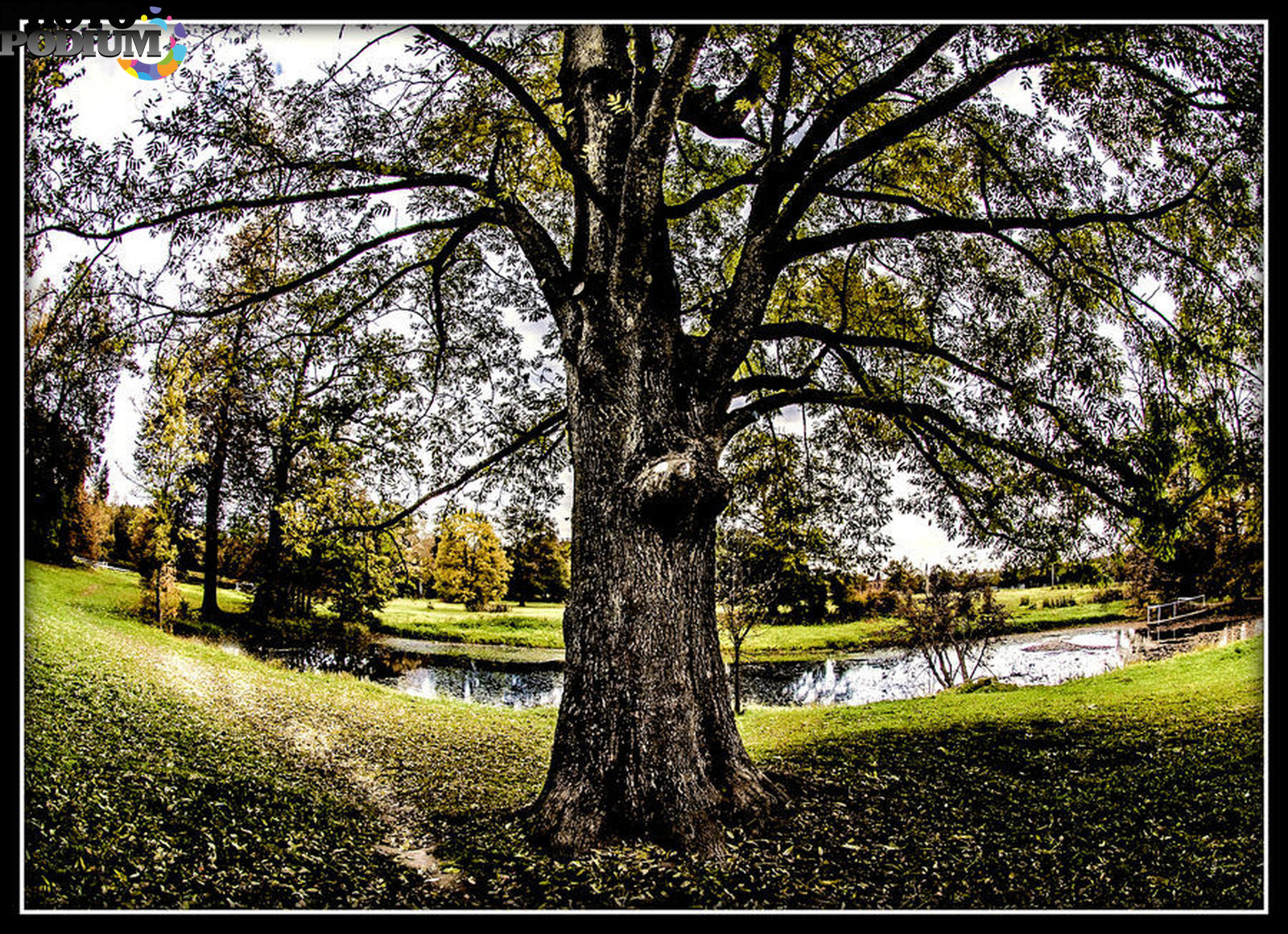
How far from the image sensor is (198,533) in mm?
8875

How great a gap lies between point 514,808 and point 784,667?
50.7 ft

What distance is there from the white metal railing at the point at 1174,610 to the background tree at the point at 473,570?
1565 cm

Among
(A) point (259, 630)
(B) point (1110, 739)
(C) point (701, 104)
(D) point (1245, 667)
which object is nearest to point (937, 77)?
(C) point (701, 104)

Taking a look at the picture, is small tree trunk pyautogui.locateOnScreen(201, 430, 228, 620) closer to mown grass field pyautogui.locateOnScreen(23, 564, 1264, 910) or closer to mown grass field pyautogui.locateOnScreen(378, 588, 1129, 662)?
mown grass field pyautogui.locateOnScreen(23, 564, 1264, 910)

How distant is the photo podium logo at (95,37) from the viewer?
3713 millimetres

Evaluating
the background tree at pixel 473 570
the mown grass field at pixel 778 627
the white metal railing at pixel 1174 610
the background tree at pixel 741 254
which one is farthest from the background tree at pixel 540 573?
the white metal railing at pixel 1174 610

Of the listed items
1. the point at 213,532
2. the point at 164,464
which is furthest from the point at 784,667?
the point at 164,464

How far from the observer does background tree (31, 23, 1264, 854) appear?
446cm

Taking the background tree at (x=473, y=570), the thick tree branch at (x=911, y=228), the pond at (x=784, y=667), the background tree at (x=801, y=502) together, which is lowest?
the pond at (x=784, y=667)

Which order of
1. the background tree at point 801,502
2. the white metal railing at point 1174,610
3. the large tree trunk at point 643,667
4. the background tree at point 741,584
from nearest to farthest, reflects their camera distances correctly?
the large tree trunk at point 643,667, the background tree at point 801,502, the background tree at point 741,584, the white metal railing at point 1174,610

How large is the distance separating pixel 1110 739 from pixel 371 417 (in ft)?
28.9

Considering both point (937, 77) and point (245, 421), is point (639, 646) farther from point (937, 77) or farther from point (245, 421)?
point (937, 77)

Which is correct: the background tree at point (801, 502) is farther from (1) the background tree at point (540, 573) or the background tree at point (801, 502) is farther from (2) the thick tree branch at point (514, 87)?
(1) the background tree at point (540, 573)

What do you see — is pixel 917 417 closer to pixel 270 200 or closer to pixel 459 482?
pixel 459 482
